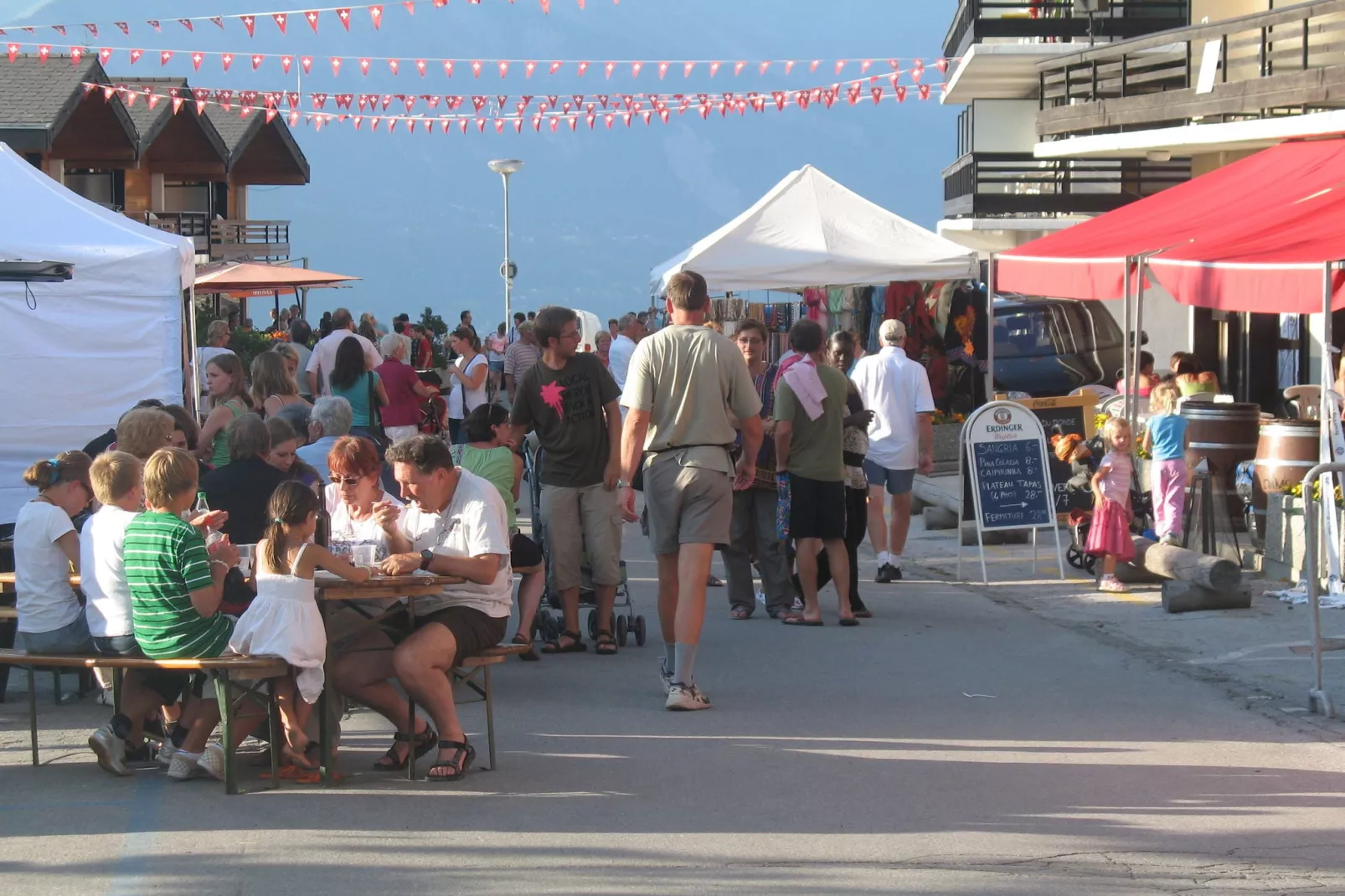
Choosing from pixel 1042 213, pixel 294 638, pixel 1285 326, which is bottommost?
pixel 294 638

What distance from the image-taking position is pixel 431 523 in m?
6.25

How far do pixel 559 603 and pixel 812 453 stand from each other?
1.74 meters

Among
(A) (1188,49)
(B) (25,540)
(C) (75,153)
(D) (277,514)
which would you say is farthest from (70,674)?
(C) (75,153)

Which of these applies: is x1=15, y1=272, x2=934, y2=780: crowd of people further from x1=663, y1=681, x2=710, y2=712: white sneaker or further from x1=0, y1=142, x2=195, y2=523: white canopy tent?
x1=0, y1=142, x2=195, y2=523: white canopy tent

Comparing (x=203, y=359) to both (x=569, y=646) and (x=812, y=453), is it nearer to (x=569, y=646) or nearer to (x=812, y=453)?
(x=569, y=646)

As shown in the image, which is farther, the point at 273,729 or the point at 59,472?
the point at 59,472

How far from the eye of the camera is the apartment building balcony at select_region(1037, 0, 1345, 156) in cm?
1523

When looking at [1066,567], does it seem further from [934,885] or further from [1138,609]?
[934,885]

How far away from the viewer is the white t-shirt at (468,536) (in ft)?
20.2

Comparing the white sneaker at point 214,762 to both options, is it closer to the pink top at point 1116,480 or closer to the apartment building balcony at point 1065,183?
the pink top at point 1116,480

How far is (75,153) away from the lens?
104 ft

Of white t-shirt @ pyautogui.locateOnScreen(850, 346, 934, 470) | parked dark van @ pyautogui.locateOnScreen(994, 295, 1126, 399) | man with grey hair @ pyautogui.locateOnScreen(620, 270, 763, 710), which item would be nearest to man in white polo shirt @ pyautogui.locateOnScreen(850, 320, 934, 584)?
white t-shirt @ pyautogui.locateOnScreen(850, 346, 934, 470)

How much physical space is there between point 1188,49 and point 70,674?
18419mm

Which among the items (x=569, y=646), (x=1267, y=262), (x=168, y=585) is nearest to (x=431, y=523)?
(x=168, y=585)
